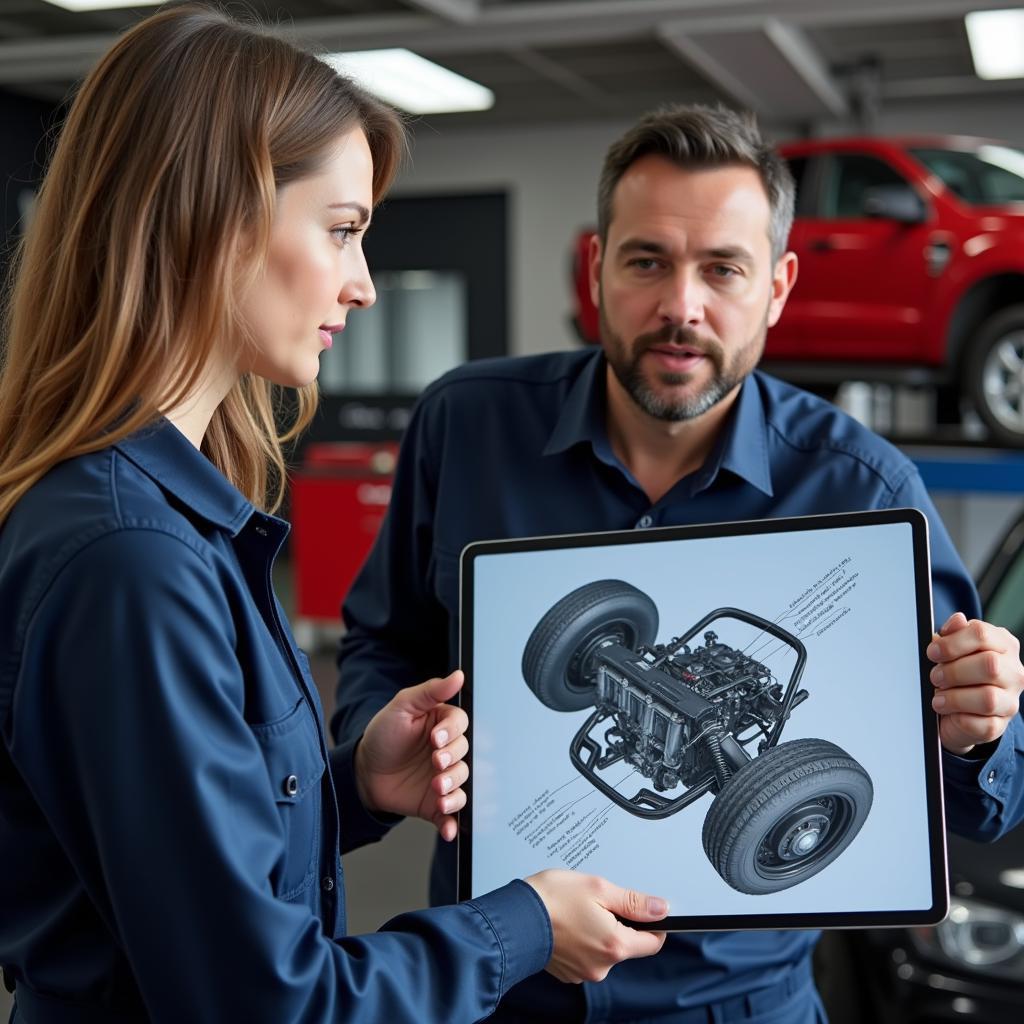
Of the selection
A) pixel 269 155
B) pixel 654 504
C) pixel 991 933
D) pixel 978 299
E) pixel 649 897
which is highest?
pixel 978 299

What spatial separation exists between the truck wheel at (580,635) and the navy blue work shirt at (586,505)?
1.04 feet

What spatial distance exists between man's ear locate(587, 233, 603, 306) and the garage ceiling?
4823mm

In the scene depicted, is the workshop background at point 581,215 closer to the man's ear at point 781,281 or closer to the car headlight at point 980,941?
the car headlight at point 980,941

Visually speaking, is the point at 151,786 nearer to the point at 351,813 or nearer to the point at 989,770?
the point at 351,813

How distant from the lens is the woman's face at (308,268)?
1.08 meters

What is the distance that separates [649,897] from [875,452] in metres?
0.71

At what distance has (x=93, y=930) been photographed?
97 centimetres

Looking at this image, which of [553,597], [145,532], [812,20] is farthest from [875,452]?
[812,20]

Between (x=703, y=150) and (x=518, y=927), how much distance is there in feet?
3.56

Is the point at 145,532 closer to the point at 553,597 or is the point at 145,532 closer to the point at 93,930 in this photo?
the point at 93,930

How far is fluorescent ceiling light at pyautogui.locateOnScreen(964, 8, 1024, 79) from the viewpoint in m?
6.96

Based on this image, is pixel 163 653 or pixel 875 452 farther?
pixel 875 452

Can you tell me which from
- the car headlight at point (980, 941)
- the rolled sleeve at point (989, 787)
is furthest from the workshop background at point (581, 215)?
the rolled sleeve at point (989, 787)

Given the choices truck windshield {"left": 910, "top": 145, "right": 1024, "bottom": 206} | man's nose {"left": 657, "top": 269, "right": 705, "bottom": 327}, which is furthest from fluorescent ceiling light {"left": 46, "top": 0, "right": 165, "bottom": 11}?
man's nose {"left": 657, "top": 269, "right": 705, "bottom": 327}
